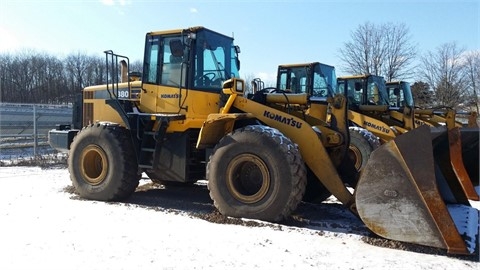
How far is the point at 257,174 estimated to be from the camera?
642 centimetres

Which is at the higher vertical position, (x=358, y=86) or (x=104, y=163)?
(x=358, y=86)

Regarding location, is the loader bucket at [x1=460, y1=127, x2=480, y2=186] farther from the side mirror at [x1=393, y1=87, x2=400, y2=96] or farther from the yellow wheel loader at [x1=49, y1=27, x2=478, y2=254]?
the side mirror at [x1=393, y1=87, x2=400, y2=96]

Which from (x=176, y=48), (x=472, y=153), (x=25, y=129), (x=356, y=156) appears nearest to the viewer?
(x=472, y=153)

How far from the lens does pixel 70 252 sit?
16.0 feet

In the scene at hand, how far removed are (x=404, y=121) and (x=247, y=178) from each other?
313 inches

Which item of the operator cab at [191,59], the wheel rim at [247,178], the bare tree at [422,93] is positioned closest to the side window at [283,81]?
the operator cab at [191,59]

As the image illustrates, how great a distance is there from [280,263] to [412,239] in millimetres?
1545

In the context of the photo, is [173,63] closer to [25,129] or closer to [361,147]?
[361,147]

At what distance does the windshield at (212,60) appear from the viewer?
736 cm

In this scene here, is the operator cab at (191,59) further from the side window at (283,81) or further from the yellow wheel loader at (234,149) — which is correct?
the side window at (283,81)

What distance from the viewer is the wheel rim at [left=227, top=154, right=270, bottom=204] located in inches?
243

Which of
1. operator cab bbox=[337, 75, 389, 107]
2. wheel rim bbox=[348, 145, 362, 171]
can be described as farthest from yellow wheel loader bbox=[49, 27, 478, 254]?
operator cab bbox=[337, 75, 389, 107]

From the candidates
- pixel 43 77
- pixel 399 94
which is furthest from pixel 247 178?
pixel 43 77

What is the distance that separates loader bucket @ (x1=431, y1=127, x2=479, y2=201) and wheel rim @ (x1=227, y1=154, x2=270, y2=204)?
2.27 metres
